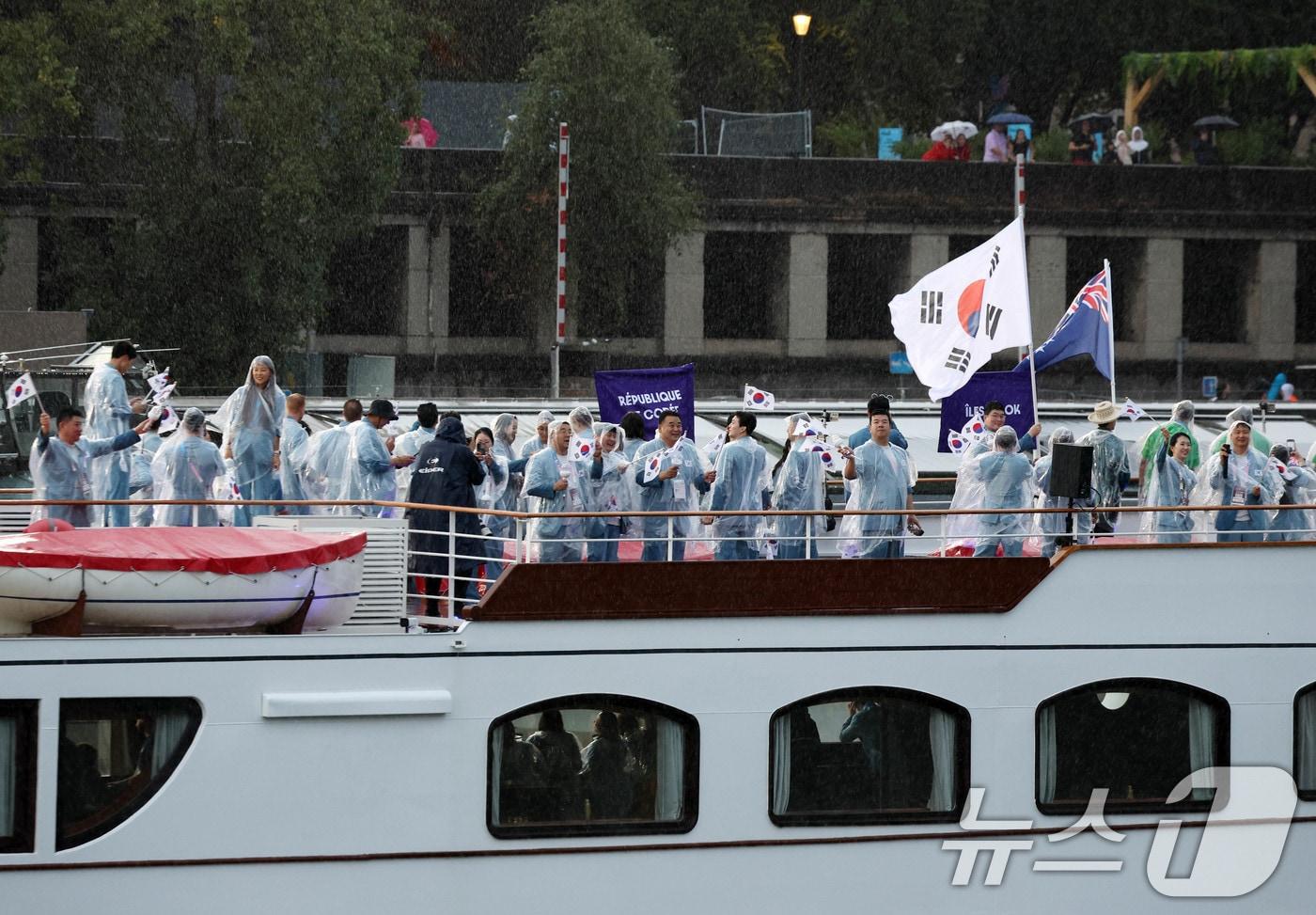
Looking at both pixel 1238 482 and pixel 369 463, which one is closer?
pixel 1238 482

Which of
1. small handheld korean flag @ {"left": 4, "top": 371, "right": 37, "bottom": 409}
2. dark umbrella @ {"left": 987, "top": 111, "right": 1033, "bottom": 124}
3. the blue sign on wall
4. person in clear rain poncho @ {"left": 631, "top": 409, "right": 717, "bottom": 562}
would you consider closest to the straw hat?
person in clear rain poncho @ {"left": 631, "top": 409, "right": 717, "bottom": 562}

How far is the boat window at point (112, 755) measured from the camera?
7938 millimetres

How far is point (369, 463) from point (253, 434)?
0.78m

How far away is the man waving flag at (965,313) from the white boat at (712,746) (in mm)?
3903

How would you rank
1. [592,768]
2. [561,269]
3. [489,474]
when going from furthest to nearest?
[561,269]
[489,474]
[592,768]

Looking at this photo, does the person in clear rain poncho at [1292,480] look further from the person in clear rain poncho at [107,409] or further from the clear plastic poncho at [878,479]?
the person in clear rain poncho at [107,409]

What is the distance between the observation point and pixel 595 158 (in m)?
28.5

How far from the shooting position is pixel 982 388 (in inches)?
514

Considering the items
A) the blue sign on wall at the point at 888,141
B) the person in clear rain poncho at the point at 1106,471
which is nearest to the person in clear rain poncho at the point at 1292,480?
the person in clear rain poncho at the point at 1106,471

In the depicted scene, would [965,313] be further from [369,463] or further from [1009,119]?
[1009,119]

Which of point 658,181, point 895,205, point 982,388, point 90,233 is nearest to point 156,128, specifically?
point 90,233

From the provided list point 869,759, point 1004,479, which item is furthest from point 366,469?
point 869,759

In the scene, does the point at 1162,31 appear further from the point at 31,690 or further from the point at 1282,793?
the point at 31,690

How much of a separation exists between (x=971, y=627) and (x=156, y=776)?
3.76m
